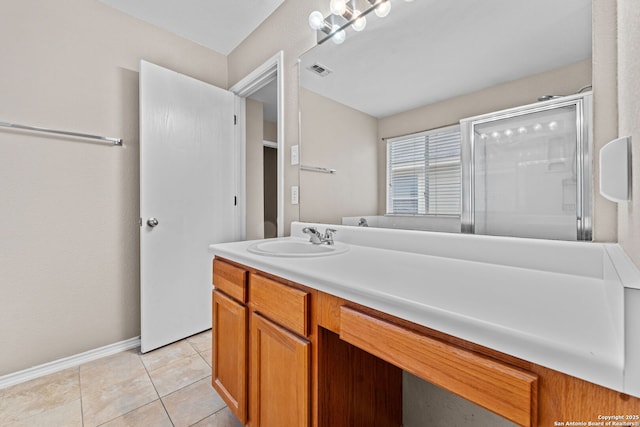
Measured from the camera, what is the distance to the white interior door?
6.20 feet

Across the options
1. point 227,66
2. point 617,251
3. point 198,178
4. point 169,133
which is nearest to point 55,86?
point 169,133

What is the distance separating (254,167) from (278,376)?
2.28 m

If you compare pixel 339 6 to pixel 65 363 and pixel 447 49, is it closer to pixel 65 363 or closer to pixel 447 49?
pixel 447 49

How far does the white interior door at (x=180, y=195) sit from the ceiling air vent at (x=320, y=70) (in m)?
1.02

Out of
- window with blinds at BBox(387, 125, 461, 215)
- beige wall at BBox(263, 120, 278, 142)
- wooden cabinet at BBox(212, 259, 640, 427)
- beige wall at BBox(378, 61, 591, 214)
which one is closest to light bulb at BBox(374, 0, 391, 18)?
beige wall at BBox(378, 61, 591, 214)

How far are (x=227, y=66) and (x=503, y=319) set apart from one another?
2.81m

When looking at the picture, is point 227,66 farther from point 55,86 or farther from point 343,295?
point 343,295

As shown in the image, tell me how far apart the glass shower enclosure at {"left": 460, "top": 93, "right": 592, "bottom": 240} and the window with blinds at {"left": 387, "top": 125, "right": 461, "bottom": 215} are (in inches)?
1.6

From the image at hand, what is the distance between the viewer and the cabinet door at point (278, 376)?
83 cm

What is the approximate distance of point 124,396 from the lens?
146cm

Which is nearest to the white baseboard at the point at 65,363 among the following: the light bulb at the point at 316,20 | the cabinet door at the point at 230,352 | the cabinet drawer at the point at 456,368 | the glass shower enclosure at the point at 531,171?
the cabinet door at the point at 230,352

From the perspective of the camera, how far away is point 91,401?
4.65 feet

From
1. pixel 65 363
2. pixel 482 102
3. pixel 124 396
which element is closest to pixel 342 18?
pixel 482 102

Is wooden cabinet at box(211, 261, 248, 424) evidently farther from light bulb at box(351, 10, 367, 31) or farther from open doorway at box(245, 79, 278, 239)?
open doorway at box(245, 79, 278, 239)
